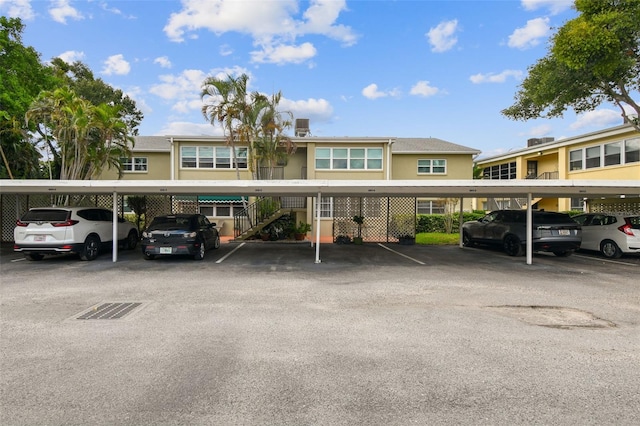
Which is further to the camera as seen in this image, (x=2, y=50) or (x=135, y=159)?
(x=135, y=159)

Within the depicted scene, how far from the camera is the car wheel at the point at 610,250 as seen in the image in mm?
12945

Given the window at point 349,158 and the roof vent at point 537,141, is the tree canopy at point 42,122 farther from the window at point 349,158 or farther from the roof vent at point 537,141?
the roof vent at point 537,141

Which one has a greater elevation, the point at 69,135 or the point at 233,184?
the point at 69,135

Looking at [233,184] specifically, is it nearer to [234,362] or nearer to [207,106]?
[234,362]

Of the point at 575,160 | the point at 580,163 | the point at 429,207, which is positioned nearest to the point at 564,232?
the point at 429,207

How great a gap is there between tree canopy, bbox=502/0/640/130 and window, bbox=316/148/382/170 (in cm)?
787

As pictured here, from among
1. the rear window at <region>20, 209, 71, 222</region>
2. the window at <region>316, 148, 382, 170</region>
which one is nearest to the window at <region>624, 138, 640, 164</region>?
the window at <region>316, 148, 382, 170</region>

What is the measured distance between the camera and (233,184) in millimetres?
10766

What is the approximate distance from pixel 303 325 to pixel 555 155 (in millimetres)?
27518

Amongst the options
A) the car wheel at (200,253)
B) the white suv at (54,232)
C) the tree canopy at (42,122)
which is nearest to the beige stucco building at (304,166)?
the tree canopy at (42,122)

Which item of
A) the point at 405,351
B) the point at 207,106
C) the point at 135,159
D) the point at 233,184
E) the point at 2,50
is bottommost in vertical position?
the point at 405,351

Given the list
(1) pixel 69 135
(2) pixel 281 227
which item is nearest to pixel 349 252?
(2) pixel 281 227

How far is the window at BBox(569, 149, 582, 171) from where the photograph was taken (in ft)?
76.5

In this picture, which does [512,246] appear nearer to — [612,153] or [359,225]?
[359,225]
